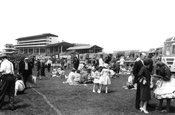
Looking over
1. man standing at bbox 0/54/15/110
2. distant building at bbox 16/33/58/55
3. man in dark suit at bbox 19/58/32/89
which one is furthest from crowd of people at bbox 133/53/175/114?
distant building at bbox 16/33/58/55

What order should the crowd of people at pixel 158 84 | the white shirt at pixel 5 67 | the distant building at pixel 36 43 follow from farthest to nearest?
the distant building at pixel 36 43 → the white shirt at pixel 5 67 → the crowd of people at pixel 158 84

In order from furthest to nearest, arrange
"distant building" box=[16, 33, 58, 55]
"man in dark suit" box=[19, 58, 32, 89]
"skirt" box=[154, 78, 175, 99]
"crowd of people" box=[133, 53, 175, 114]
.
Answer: "distant building" box=[16, 33, 58, 55]
"man in dark suit" box=[19, 58, 32, 89]
"crowd of people" box=[133, 53, 175, 114]
"skirt" box=[154, 78, 175, 99]

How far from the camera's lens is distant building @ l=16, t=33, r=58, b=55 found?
282 feet

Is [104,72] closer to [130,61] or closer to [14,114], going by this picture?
[14,114]

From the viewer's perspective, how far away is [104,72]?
9461mm

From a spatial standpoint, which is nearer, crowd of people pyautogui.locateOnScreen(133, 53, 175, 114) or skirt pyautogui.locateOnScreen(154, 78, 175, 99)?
skirt pyautogui.locateOnScreen(154, 78, 175, 99)

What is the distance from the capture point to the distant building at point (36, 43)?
86.0 metres

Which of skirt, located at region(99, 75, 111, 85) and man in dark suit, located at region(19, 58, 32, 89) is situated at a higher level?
man in dark suit, located at region(19, 58, 32, 89)

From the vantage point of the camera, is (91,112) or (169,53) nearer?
(91,112)

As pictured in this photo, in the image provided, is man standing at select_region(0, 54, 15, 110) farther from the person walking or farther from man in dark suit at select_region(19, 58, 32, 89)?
the person walking

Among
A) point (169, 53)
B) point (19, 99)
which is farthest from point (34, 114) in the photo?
point (169, 53)

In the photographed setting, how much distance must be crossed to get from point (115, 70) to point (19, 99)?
443 inches

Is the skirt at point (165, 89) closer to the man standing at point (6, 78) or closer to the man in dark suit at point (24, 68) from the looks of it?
the man standing at point (6, 78)

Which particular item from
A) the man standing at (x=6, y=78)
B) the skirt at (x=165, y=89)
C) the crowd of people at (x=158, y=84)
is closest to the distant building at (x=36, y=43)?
the man standing at (x=6, y=78)
